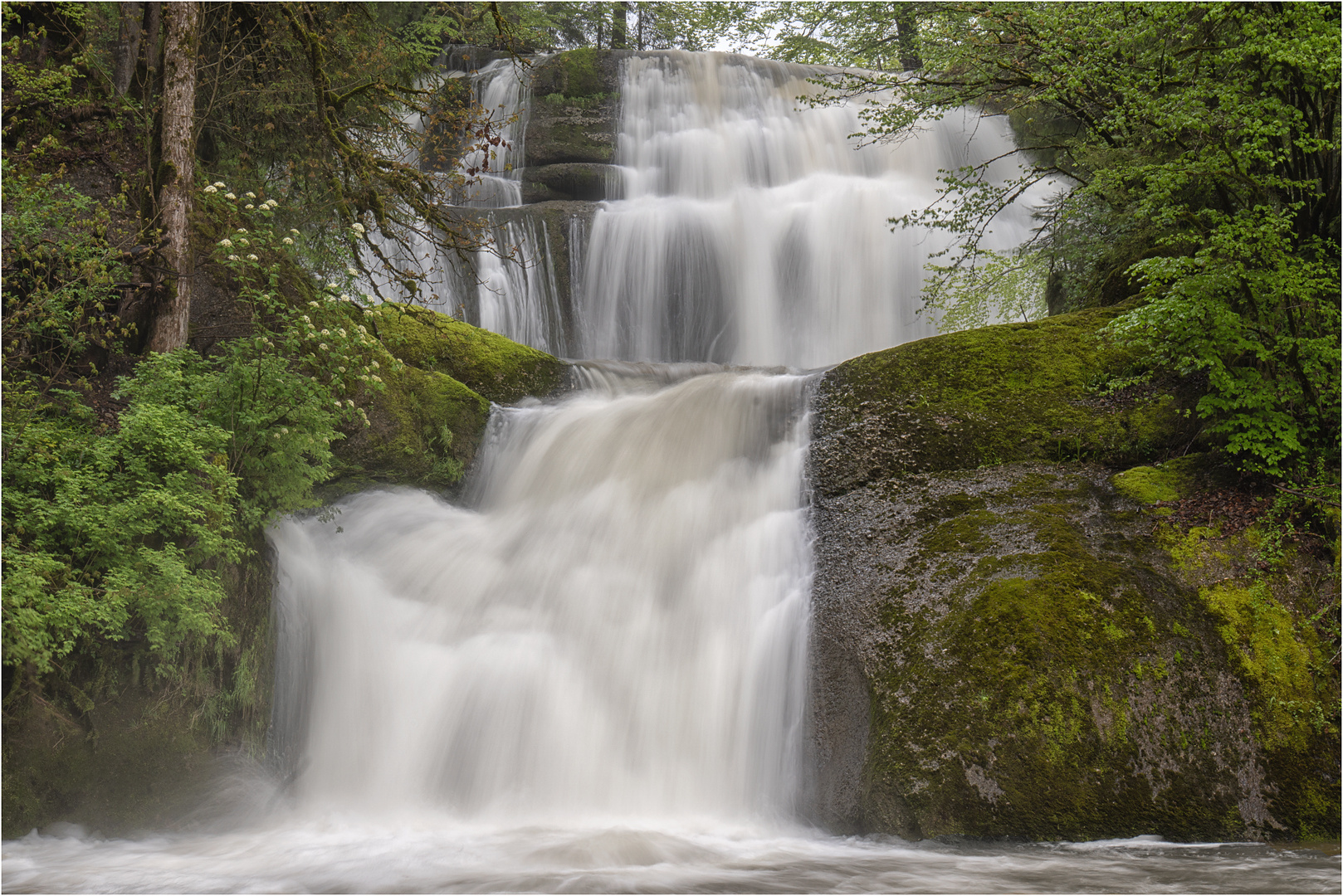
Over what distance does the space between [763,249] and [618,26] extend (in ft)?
51.1

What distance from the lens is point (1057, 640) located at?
16.4 ft

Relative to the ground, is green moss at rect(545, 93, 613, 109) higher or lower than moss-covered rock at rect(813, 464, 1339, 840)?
higher

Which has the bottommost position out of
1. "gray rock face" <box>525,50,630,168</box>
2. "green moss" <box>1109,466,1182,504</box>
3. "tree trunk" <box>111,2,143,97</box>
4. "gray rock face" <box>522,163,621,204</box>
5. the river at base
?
the river at base

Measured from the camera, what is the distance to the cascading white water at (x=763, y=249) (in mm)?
13078

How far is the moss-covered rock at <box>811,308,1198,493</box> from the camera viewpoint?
20.9ft

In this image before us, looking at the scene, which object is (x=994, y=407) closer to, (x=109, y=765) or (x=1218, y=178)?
(x=1218, y=178)

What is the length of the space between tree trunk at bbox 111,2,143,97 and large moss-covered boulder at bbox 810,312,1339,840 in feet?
25.4

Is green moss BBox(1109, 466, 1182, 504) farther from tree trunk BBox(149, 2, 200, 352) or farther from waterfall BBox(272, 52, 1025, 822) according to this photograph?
tree trunk BBox(149, 2, 200, 352)

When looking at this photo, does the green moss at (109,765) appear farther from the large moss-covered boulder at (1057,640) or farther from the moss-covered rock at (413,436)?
the large moss-covered boulder at (1057,640)

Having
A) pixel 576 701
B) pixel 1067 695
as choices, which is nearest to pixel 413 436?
pixel 576 701

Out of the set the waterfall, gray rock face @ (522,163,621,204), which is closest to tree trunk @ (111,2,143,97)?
the waterfall

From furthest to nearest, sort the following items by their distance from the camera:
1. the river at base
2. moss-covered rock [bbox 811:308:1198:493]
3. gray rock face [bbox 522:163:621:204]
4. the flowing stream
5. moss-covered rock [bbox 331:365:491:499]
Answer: gray rock face [bbox 522:163:621:204] → moss-covered rock [bbox 331:365:491:499] → moss-covered rock [bbox 811:308:1198:493] → the flowing stream → the river at base

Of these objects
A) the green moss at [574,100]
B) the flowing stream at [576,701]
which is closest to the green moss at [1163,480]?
the flowing stream at [576,701]

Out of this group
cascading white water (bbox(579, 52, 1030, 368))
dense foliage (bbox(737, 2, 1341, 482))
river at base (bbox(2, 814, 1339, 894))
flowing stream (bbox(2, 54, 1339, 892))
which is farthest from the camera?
cascading white water (bbox(579, 52, 1030, 368))
